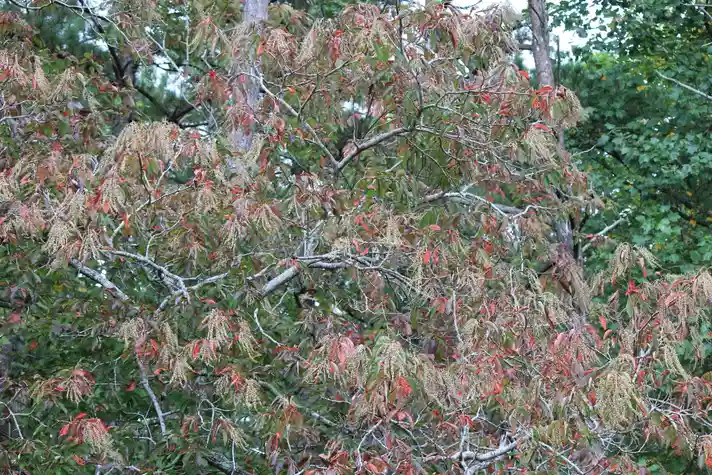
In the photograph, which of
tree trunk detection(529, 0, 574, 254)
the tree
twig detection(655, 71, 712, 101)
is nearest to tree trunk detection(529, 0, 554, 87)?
tree trunk detection(529, 0, 574, 254)

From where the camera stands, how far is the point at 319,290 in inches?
257

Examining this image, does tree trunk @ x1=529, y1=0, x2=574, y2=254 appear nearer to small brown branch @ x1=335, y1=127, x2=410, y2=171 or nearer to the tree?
the tree

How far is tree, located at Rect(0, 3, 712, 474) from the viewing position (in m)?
4.89

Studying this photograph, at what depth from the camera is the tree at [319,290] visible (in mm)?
4887

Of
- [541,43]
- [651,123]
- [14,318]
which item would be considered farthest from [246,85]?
[651,123]

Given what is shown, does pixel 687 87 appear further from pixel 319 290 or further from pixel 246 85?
pixel 319 290

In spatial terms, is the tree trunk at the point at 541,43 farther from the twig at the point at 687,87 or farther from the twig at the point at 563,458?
the twig at the point at 563,458

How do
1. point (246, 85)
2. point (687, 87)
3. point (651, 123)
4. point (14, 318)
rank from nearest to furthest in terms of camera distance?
point (14, 318) → point (246, 85) → point (687, 87) → point (651, 123)

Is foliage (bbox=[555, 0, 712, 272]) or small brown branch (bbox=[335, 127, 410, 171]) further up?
small brown branch (bbox=[335, 127, 410, 171])

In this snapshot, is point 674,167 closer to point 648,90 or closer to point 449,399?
point 648,90

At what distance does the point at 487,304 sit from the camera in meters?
5.54

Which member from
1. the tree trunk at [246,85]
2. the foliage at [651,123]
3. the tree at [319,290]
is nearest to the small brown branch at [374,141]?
the tree at [319,290]

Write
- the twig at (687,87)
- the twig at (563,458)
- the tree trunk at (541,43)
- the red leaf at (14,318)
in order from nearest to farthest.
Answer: the twig at (563,458), the red leaf at (14,318), the twig at (687,87), the tree trunk at (541,43)

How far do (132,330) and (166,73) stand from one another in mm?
5535
